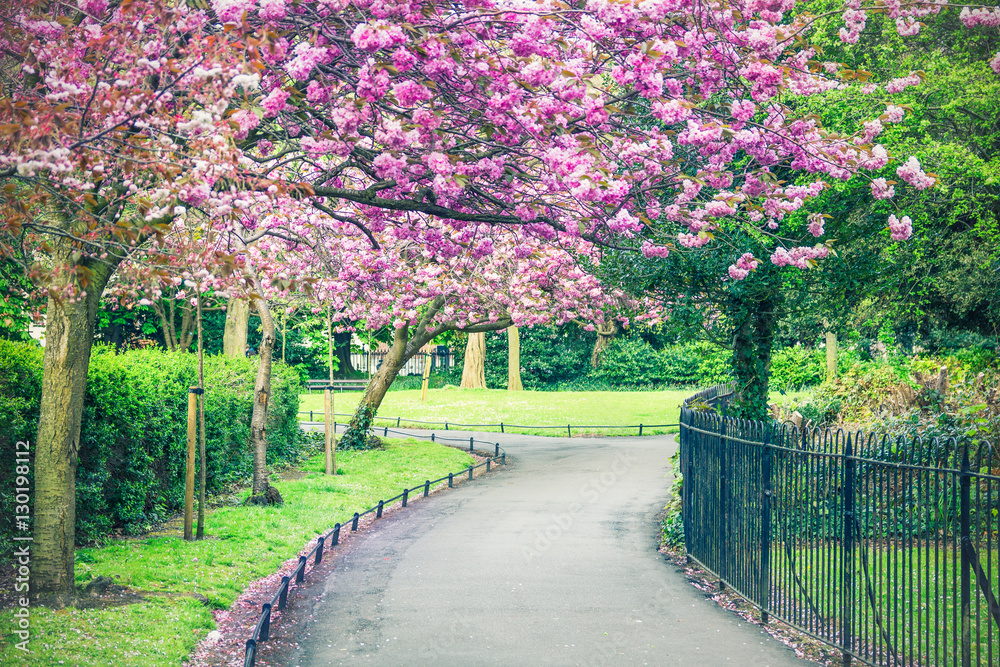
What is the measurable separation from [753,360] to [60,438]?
32.7 feet

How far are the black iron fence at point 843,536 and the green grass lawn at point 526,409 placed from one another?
61.7ft

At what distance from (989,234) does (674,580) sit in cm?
1469

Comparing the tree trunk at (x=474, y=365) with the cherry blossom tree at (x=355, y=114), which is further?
the tree trunk at (x=474, y=365)

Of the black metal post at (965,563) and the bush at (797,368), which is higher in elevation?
the bush at (797,368)

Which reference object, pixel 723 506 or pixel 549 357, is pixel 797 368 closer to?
pixel 549 357

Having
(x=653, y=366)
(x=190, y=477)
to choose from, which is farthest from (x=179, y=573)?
(x=653, y=366)

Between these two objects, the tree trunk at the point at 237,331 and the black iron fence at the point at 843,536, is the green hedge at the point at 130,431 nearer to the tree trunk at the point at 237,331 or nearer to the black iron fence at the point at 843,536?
the black iron fence at the point at 843,536

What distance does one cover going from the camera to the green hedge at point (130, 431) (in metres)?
8.67

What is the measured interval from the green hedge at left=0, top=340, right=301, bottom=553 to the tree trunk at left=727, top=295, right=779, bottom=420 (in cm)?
890

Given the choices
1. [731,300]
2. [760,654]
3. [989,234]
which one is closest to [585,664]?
[760,654]

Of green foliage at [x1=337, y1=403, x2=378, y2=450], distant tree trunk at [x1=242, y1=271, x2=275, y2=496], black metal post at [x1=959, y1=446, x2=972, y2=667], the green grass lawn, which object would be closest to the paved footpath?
black metal post at [x1=959, y1=446, x2=972, y2=667]

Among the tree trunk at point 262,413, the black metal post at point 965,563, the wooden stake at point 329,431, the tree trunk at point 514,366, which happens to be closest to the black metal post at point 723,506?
the black metal post at point 965,563

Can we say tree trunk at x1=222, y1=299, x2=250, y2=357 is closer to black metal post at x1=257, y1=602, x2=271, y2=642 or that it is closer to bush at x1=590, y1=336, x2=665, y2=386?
black metal post at x1=257, y1=602, x2=271, y2=642

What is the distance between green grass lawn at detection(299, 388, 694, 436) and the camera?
30.2m
